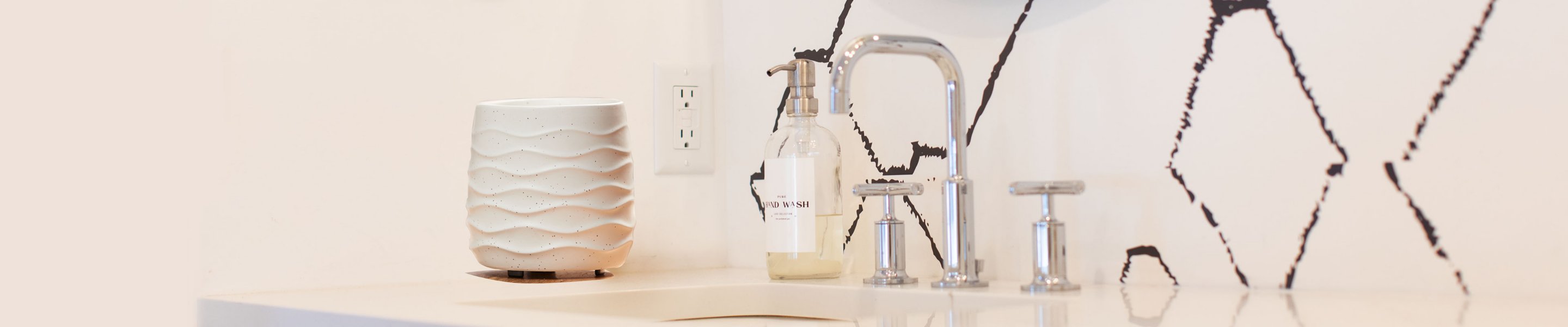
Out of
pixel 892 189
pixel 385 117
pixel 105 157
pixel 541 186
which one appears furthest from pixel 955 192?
pixel 105 157

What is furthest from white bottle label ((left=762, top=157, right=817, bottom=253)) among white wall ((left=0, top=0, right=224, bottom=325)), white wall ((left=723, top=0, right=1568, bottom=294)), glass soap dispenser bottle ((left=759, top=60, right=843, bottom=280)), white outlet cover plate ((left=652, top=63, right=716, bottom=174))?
white wall ((left=0, top=0, right=224, bottom=325))

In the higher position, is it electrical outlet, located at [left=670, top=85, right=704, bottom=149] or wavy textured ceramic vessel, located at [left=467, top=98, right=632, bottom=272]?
electrical outlet, located at [left=670, top=85, right=704, bottom=149]

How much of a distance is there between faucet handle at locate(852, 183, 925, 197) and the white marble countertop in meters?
0.08

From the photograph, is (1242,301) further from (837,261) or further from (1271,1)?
(837,261)

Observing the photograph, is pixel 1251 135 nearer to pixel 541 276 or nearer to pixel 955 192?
pixel 955 192

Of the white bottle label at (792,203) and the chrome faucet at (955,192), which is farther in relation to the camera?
the white bottle label at (792,203)

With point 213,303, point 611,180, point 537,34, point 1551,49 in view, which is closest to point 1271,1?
point 1551,49

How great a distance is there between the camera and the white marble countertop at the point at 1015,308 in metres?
0.73

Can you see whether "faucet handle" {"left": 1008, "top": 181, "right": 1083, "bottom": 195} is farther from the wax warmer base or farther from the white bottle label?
the wax warmer base

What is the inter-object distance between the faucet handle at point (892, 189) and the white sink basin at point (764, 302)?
0.08m

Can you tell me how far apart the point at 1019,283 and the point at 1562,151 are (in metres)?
0.42

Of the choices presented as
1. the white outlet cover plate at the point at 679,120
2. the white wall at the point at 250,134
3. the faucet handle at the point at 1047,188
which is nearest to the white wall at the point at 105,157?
the white wall at the point at 250,134

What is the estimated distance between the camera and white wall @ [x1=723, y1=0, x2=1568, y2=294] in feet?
2.58

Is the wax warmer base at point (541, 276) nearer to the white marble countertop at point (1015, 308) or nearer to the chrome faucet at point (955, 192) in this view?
the white marble countertop at point (1015, 308)
